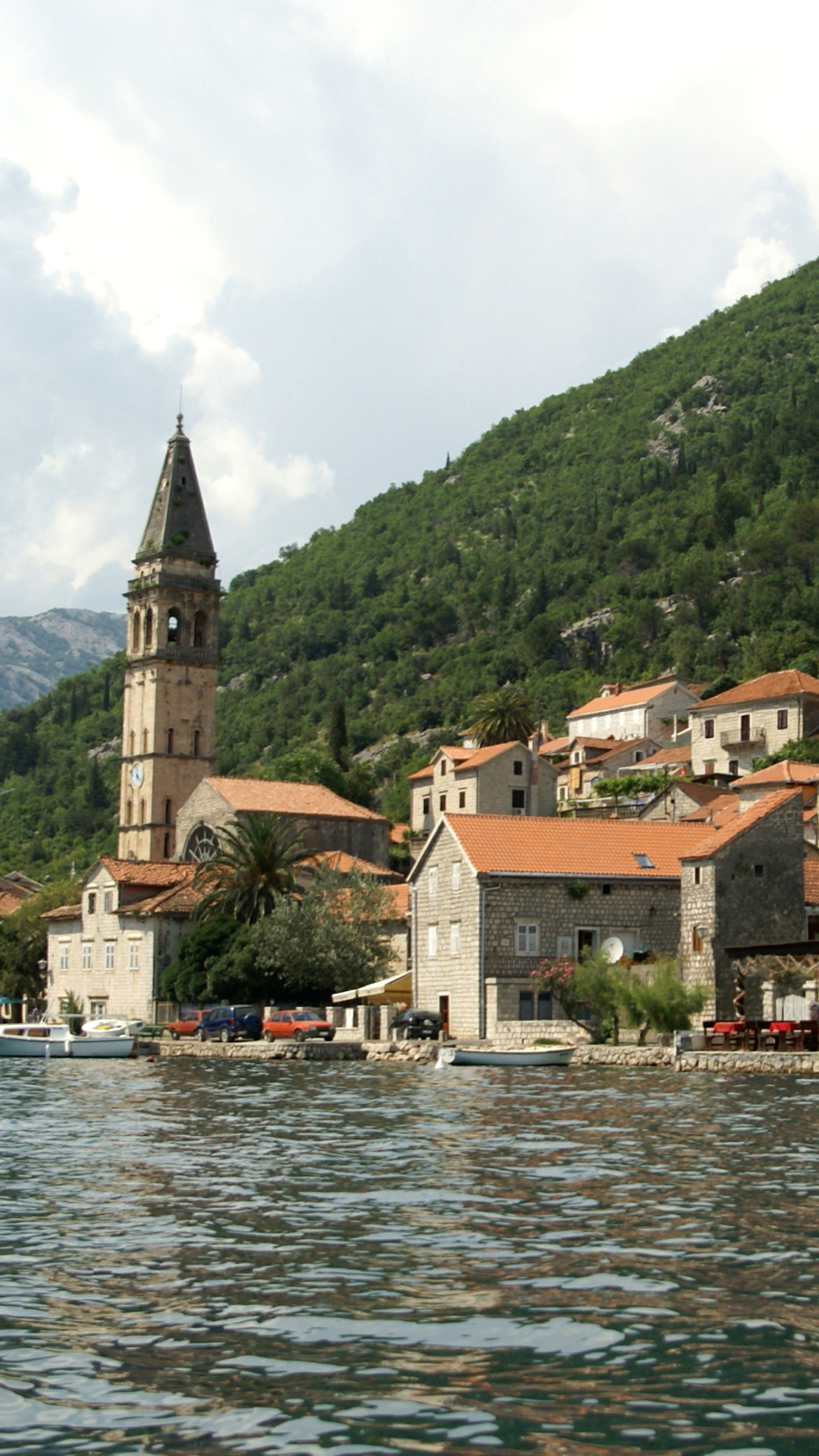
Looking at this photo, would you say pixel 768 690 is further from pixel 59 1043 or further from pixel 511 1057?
pixel 511 1057

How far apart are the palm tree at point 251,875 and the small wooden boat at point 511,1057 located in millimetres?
22489

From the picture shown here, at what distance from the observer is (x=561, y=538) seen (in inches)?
7712

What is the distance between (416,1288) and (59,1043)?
47.3 m

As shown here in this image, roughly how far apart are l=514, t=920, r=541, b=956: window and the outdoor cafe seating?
10175mm

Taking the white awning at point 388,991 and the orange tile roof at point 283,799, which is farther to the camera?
the orange tile roof at point 283,799

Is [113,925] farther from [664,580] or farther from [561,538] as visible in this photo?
[561,538]

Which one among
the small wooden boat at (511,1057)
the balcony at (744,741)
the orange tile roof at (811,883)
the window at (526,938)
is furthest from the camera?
the balcony at (744,741)

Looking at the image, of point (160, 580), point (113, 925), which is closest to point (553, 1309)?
point (113, 925)

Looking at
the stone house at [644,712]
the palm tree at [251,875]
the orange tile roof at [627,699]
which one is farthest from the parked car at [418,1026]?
the orange tile roof at [627,699]

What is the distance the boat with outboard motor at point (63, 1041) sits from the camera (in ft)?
189

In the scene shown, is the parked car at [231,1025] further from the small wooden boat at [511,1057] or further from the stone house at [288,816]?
the stone house at [288,816]

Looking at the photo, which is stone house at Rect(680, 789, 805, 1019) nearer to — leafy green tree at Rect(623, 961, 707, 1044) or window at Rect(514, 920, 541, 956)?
leafy green tree at Rect(623, 961, 707, 1044)

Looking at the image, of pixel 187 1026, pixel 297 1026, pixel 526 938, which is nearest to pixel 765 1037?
pixel 526 938

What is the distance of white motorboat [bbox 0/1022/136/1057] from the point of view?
57.4 meters
